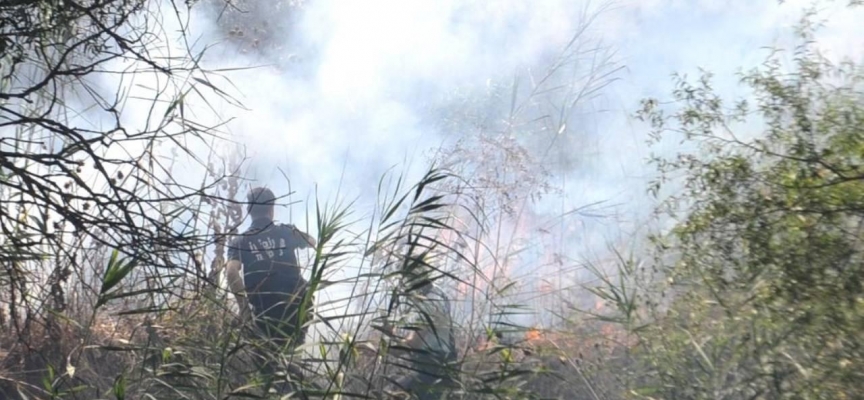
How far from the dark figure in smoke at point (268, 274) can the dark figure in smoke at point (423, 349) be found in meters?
0.44

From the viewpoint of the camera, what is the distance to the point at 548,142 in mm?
7164

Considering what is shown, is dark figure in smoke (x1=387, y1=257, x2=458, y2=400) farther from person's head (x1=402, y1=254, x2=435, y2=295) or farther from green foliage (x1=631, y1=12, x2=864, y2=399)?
green foliage (x1=631, y1=12, x2=864, y2=399)

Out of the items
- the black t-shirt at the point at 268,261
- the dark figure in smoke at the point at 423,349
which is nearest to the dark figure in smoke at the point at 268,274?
the black t-shirt at the point at 268,261

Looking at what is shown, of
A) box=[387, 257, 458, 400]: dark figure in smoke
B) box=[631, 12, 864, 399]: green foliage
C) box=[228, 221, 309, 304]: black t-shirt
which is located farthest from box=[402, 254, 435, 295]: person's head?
box=[631, 12, 864, 399]: green foliage

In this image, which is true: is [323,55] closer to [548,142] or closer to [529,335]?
[548,142]

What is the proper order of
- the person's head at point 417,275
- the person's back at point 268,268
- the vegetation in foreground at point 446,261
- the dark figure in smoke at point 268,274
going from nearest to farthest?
the vegetation in foreground at point 446,261, the person's head at point 417,275, the dark figure in smoke at point 268,274, the person's back at point 268,268

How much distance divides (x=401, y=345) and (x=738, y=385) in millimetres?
1404

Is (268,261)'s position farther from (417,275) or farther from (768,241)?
(768,241)

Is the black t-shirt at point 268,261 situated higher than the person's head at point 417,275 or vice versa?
the black t-shirt at point 268,261

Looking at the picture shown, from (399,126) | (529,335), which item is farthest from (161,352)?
(399,126)

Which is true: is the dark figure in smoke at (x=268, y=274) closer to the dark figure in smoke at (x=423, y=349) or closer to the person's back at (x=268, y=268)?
the person's back at (x=268, y=268)

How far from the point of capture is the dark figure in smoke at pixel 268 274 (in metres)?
4.01

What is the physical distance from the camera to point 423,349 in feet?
12.7

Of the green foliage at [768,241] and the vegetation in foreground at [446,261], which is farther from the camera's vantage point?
the green foliage at [768,241]
